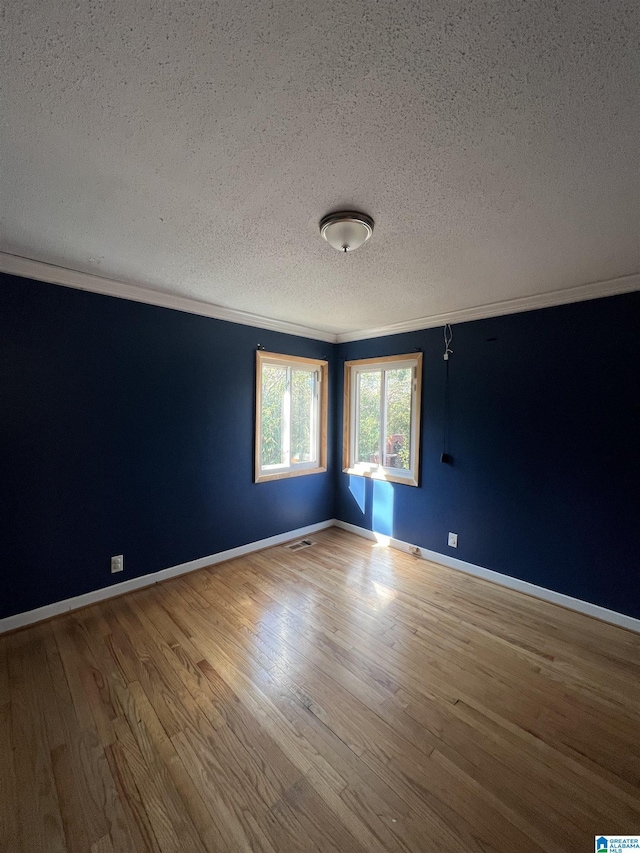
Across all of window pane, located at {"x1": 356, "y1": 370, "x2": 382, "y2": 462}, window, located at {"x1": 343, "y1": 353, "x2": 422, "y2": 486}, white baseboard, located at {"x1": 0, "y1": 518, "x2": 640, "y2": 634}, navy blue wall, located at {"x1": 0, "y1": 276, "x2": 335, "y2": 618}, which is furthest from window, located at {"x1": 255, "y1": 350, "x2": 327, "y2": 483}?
white baseboard, located at {"x1": 0, "y1": 518, "x2": 640, "y2": 634}

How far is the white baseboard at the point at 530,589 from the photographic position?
2.46 meters

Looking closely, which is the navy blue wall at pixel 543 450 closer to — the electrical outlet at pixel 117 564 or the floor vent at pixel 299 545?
the floor vent at pixel 299 545

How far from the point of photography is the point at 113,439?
8.82 ft

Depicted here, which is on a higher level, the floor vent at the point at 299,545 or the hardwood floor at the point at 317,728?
the hardwood floor at the point at 317,728

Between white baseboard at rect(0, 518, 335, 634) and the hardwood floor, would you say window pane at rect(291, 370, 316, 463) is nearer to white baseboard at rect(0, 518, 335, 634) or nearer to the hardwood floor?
white baseboard at rect(0, 518, 335, 634)

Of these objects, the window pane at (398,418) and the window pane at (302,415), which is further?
the window pane at (302,415)

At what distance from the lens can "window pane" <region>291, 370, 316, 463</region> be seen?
411 cm

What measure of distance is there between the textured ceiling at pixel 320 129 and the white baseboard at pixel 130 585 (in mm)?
2423

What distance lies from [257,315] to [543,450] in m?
2.92

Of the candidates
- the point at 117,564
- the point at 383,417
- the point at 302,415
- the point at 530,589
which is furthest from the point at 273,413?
the point at 530,589

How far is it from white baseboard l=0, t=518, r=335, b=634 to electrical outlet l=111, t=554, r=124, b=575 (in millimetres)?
115

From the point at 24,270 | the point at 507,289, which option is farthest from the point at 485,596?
the point at 24,270

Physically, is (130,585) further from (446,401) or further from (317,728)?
(446,401)

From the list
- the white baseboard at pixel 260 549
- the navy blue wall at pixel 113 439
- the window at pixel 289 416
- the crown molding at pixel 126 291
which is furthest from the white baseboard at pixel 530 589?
the crown molding at pixel 126 291
